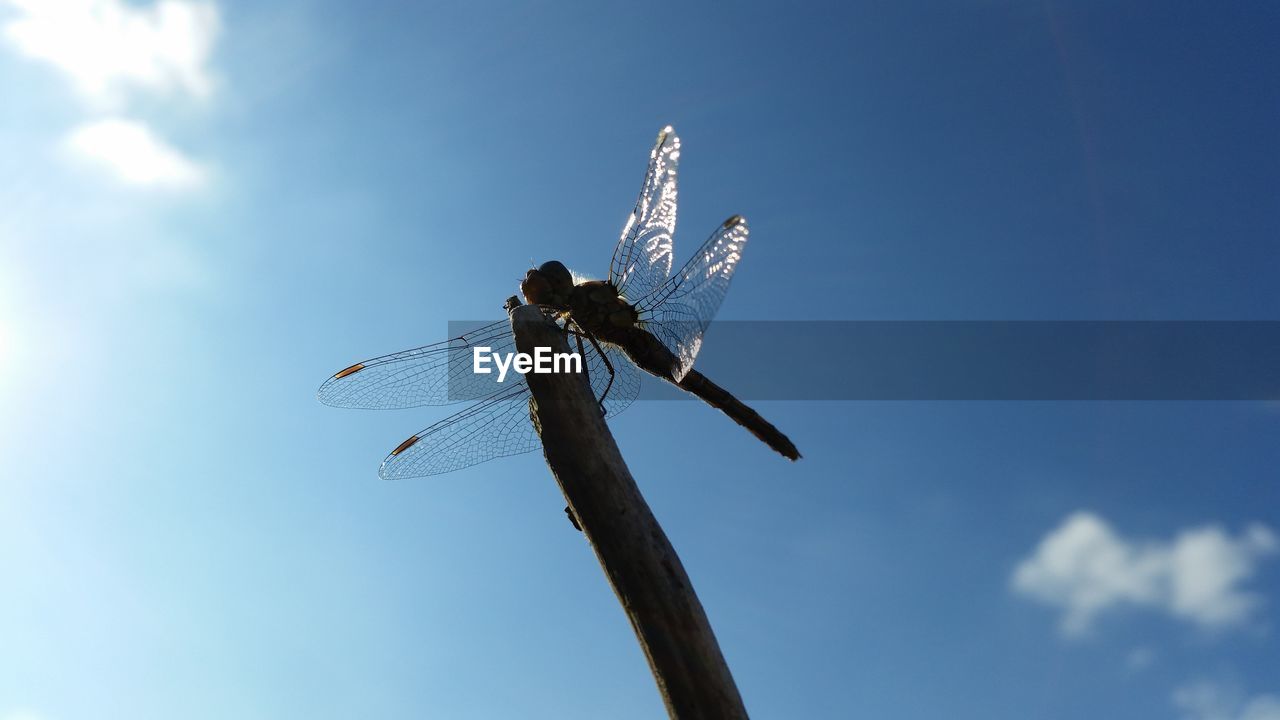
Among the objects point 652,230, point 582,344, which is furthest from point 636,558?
point 652,230

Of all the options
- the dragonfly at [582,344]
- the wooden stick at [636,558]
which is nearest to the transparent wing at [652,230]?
the dragonfly at [582,344]

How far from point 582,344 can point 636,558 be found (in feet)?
7.50

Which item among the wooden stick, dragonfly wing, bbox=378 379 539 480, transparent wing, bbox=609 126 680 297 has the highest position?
transparent wing, bbox=609 126 680 297

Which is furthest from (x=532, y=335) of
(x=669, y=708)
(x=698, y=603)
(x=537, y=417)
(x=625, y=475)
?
(x=669, y=708)

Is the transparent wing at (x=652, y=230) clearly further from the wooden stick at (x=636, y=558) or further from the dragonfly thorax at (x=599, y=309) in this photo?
the wooden stick at (x=636, y=558)

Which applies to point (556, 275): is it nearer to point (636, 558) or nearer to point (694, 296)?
point (694, 296)

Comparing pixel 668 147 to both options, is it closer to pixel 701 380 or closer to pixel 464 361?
pixel 701 380

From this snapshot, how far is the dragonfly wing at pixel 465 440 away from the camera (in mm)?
4527

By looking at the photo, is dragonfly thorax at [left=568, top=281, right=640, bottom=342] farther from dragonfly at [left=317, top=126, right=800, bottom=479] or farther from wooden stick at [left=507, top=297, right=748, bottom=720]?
wooden stick at [left=507, top=297, right=748, bottom=720]

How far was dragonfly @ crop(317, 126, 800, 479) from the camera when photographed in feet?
14.9

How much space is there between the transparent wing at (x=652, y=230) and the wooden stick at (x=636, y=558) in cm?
206

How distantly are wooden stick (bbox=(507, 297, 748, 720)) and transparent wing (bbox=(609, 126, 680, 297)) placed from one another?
2.06 meters

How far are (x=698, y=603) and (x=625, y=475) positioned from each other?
501 mm

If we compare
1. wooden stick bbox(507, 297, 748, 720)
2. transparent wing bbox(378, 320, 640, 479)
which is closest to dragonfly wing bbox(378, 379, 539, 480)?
transparent wing bbox(378, 320, 640, 479)
